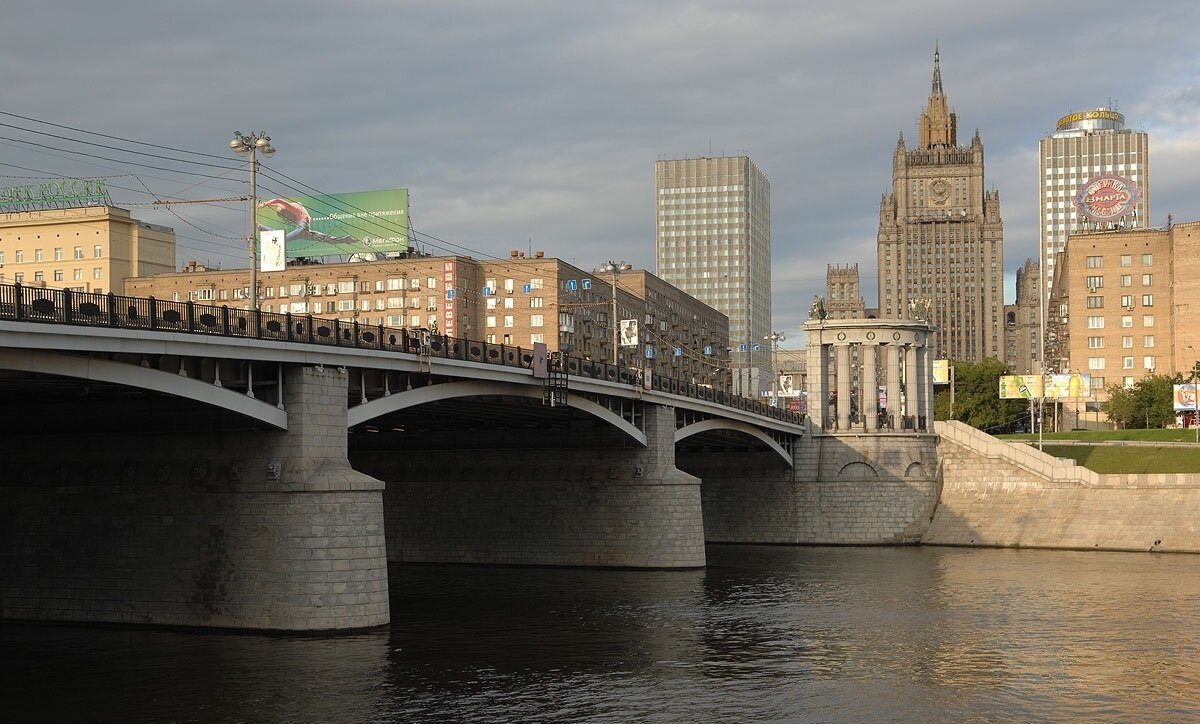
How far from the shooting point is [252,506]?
43.4m

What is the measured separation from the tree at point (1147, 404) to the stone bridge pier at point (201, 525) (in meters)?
95.1

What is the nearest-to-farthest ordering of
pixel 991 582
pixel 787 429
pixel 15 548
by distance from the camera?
pixel 15 548 < pixel 991 582 < pixel 787 429

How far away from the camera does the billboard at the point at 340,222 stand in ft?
378

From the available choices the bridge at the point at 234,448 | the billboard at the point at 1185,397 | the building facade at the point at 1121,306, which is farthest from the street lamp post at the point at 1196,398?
the bridge at the point at 234,448

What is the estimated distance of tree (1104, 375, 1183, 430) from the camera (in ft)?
404

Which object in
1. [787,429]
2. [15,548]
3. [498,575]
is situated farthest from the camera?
[787,429]

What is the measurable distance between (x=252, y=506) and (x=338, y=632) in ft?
15.7

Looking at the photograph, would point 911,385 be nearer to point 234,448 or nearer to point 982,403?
point 982,403

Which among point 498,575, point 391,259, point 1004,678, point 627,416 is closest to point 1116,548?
point 627,416

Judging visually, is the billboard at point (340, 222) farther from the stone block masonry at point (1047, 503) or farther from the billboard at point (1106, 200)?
the billboard at point (1106, 200)

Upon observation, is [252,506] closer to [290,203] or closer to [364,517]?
[364,517]

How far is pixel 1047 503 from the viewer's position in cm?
8406

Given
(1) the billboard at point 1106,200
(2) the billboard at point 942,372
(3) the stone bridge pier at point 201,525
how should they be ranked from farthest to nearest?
(1) the billboard at point 1106,200
(2) the billboard at point 942,372
(3) the stone bridge pier at point 201,525

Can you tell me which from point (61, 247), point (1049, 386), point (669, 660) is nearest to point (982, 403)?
point (1049, 386)
